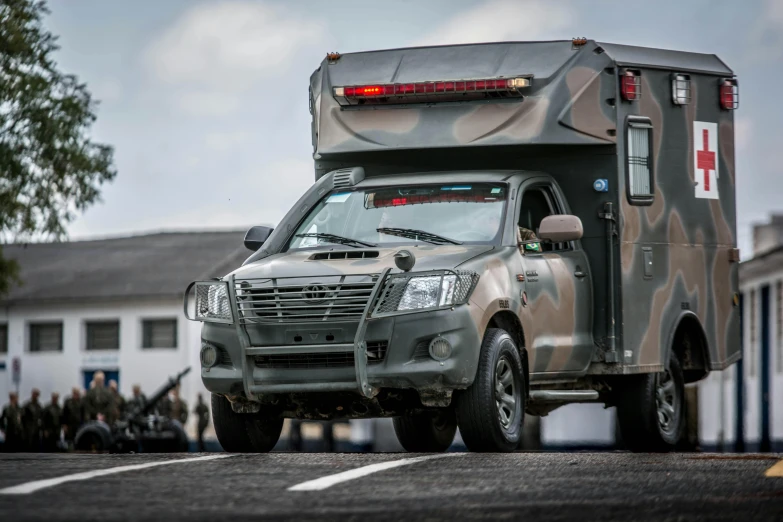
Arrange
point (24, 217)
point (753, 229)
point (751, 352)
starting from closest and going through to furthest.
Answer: point (24, 217) < point (751, 352) < point (753, 229)

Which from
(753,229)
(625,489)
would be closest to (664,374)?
(625,489)

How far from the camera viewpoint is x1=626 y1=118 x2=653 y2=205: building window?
13781mm

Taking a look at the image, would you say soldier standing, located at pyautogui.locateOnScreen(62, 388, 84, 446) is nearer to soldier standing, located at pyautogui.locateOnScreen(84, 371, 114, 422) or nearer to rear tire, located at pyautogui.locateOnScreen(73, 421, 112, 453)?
soldier standing, located at pyautogui.locateOnScreen(84, 371, 114, 422)

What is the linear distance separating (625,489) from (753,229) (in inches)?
2277

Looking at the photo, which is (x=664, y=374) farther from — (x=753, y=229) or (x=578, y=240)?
(x=753, y=229)

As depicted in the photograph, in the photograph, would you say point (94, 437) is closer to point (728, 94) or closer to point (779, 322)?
point (779, 322)

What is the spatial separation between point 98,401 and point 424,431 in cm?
2351

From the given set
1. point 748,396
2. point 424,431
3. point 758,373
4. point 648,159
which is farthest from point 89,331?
point 648,159

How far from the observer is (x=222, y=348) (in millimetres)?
11914

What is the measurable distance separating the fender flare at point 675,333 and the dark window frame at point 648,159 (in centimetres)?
111

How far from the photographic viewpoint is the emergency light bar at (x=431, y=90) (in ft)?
43.4

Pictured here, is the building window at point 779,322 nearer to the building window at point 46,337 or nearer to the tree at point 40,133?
the tree at point 40,133

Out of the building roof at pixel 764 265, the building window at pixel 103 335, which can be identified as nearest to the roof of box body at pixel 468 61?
the building roof at pixel 764 265

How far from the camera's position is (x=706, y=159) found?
14938mm
